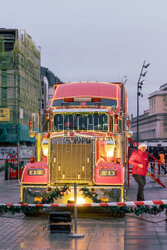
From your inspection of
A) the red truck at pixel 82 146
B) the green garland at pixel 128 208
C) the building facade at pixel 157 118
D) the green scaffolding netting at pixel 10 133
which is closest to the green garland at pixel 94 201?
the green garland at pixel 128 208

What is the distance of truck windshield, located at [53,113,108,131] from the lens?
43.0 ft

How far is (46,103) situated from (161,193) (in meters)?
6.44

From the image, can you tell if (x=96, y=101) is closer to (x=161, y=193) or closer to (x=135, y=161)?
(x=135, y=161)

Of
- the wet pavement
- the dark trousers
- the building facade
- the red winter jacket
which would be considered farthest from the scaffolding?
the building facade

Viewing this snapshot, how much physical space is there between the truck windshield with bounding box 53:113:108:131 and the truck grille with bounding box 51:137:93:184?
1418 mm

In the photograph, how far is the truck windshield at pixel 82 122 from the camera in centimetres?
1311

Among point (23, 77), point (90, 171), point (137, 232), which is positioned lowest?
point (137, 232)

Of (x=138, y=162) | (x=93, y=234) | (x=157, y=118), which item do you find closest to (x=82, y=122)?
(x=138, y=162)

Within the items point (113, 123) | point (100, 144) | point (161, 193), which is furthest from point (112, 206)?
point (161, 193)

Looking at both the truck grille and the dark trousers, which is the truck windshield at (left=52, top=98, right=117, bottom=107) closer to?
the truck grille

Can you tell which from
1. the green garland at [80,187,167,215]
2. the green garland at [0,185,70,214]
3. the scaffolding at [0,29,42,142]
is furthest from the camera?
the scaffolding at [0,29,42,142]

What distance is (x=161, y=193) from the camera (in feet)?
58.7

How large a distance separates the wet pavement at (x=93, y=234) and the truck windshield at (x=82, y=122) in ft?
9.07

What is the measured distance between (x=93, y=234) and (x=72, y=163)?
261 cm
